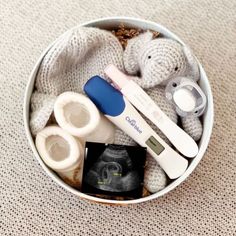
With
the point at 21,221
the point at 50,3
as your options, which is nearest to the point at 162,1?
the point at 50,3

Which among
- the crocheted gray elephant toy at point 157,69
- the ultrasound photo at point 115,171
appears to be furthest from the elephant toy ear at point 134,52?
the ultrasound photo at point 115,171

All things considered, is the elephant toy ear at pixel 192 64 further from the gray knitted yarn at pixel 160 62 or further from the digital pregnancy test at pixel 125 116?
the digital pregnancy test at pixel 125 116

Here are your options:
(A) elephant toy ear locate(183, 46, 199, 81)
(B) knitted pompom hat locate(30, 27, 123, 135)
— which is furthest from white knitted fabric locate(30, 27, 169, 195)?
(A) elephant toy ear locate(183, 46, 199, 81)

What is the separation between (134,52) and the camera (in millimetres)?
782

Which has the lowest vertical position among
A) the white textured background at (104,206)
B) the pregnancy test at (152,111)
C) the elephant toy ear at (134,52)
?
the white textured background at (104,206)

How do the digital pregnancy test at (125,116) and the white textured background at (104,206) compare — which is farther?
the white textured background at (104,206)

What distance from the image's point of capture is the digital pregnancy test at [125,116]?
2.41ft

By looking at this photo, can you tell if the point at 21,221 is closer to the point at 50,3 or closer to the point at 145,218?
the point at 145,218

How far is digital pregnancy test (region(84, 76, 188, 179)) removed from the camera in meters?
0.74

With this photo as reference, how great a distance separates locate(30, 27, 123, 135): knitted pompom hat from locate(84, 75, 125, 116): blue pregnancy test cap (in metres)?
0.05

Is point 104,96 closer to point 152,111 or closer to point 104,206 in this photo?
point 152,111

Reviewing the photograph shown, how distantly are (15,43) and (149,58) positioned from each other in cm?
27

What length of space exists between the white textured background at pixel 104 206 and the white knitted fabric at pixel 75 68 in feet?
0.30

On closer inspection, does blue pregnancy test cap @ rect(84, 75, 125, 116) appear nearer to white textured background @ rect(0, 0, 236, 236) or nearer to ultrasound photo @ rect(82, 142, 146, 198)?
ultrasound photo @ rect(82, 142, 146, 198)
